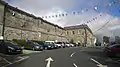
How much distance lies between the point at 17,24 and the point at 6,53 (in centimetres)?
1814

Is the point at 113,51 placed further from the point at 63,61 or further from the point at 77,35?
the point at 77,35

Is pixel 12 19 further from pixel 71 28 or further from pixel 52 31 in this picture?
pixel 71 28

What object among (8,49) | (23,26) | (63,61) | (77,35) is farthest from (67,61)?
(77,35)

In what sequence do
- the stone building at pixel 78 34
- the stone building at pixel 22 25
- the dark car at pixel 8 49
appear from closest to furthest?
the dark car at pixel 8 49
the stone building at pixel 22 25
the stone building at pixel 78 34

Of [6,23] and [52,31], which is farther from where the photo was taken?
[52,31]

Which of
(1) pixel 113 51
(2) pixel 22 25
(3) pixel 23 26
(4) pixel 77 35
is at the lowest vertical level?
(1) pixel 113 51

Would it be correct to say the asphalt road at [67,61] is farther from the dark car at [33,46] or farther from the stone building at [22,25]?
the stone building at [22,25]

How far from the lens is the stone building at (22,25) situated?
111 feet

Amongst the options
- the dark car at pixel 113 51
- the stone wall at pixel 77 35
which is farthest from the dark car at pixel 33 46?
the stone wall at pixel 77 35

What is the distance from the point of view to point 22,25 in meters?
40.2

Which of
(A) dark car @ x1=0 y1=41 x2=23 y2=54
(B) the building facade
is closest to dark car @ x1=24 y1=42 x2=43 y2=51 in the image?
(B) the building facade

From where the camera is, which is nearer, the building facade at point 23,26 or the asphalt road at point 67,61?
the asphalt road at point 67,61

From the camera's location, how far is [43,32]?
178ft

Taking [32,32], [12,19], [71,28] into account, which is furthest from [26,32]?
[71,28]
